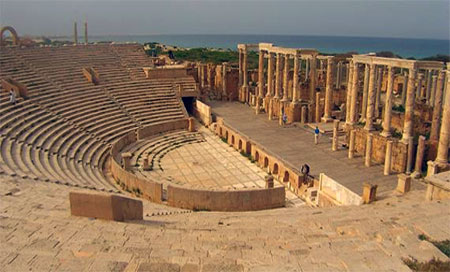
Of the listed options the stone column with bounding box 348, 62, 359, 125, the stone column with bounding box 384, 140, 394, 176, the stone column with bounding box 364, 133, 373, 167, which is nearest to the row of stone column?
the stone column with bounding box 348, 62, 359, 125

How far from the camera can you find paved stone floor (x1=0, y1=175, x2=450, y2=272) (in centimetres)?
693

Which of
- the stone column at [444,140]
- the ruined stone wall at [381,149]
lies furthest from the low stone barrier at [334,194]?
the stone column at [444,140]

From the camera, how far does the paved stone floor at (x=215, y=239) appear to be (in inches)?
273

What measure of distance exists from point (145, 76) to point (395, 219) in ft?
81.3

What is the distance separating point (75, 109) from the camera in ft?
80.0

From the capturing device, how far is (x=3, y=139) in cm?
1666

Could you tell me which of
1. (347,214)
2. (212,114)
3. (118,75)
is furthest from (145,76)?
(347,214)

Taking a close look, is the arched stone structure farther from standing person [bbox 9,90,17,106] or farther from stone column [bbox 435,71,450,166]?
standing person [bbox 9,90,17,106]

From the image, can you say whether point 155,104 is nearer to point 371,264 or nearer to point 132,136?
point 132,136

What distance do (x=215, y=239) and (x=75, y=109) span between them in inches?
714

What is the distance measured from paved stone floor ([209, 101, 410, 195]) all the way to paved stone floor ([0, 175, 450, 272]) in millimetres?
5113

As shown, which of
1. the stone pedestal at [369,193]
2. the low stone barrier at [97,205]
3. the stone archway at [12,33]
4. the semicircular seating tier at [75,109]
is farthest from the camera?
the stone archway at [12,33]

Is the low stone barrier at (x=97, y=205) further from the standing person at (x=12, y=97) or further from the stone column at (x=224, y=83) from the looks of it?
the stone column at (x=224, y=83)

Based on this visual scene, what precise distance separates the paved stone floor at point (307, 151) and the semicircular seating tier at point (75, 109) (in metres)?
4.90
